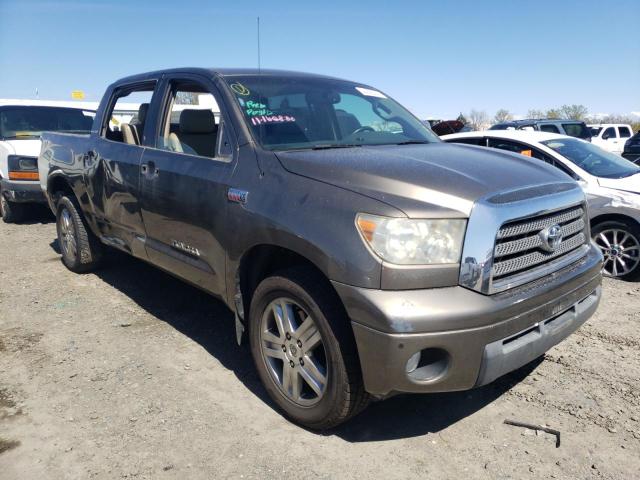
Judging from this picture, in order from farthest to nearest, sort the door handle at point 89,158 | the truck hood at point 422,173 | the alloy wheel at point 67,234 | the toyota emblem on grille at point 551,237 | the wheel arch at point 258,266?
the alloy wheel at point 67,234, the door handle at point 89,158, the wheel arch at point 258,266, the toyota emblem on grille at point 551,237, the truck hood at point 422,173

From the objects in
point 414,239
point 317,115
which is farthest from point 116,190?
point 414,239

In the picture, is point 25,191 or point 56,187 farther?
point 25,191

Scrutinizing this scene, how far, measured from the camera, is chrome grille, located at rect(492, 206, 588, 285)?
2455 mm

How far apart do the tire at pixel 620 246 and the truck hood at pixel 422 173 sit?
298cm

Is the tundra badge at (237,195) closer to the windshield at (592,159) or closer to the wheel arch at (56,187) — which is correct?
the wheel arch at (56,187)

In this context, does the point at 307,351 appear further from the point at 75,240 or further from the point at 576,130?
the point at 576,130

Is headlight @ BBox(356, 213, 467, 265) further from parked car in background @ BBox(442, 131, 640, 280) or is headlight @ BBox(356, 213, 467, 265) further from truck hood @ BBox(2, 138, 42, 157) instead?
truck hood @ BBox(2, 138, 42, 157)

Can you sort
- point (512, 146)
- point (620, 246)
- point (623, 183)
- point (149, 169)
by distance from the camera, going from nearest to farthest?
1. point (149, 169)
2. point (620, 246)
3. point (623, 183)
4. point (512, 146)

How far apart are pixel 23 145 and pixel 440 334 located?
27.0 ft

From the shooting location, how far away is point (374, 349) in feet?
7.68

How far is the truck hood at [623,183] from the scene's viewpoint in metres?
5.68

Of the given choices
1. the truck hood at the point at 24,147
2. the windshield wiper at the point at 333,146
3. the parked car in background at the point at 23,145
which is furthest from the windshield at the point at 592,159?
the truck hood at the point at 24,147

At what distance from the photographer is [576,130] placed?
1620 cm

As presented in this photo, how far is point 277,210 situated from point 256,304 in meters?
0.60
